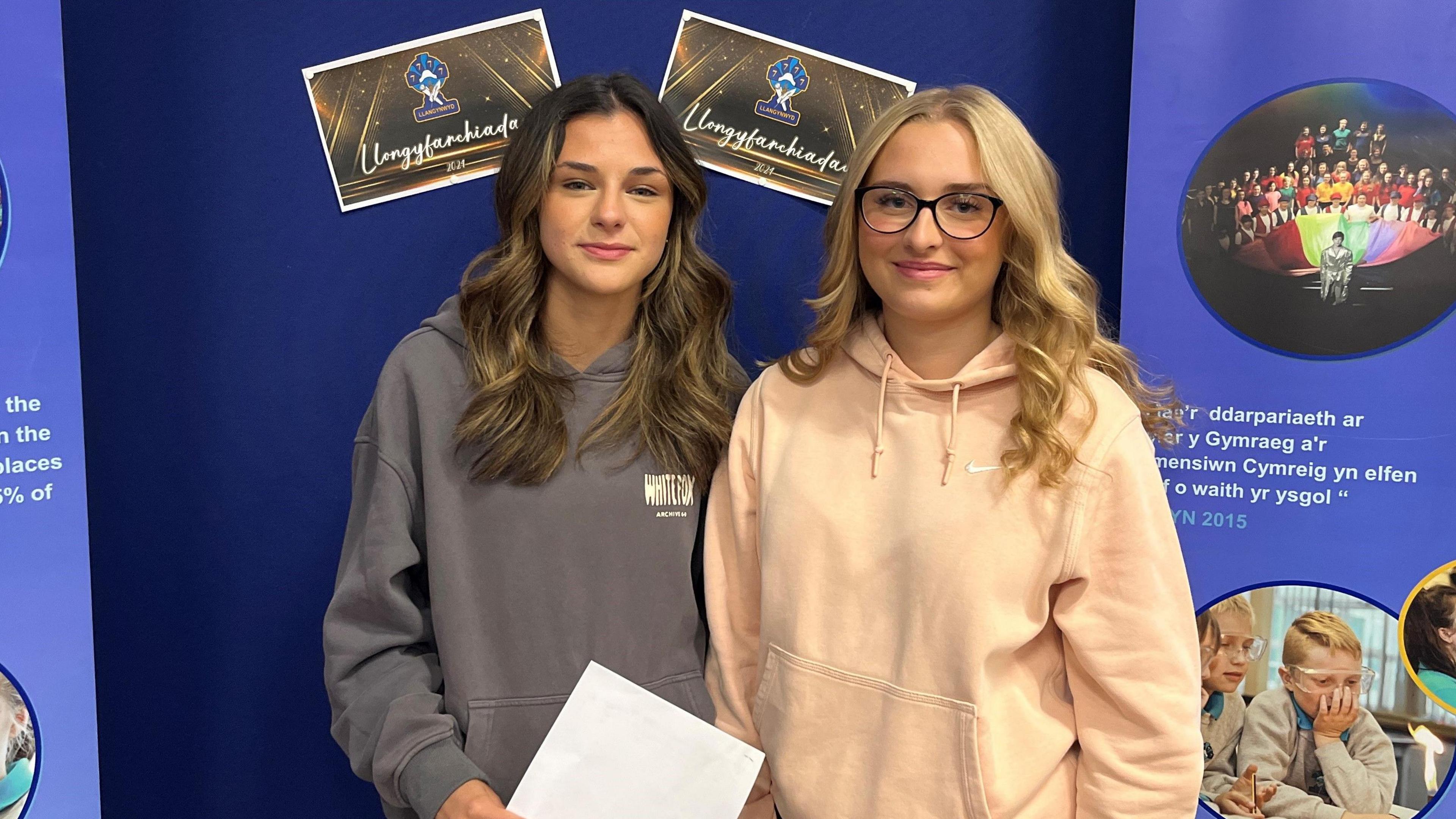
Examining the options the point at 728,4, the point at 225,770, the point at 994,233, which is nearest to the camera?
the point at 994,233

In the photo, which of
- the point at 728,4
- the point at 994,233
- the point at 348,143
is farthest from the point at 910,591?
the point at 348,143

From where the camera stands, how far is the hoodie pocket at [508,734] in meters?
1.53

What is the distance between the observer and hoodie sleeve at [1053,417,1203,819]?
1.30 m

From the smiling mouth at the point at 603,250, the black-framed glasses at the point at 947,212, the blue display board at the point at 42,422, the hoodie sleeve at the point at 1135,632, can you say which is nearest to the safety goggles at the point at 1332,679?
the hoodie sleeve at the point at 1135,632

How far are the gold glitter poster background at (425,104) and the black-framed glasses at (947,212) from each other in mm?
912

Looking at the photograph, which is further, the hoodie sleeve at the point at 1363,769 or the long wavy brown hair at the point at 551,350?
the hoodie sleeve at the point at 1363,769

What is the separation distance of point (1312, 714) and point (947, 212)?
3.68 ft

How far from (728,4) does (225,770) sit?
195 cm

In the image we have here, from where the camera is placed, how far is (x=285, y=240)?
2.04 metres

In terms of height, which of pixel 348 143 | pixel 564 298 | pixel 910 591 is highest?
pixel 348 143

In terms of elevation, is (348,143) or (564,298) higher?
(348,143)

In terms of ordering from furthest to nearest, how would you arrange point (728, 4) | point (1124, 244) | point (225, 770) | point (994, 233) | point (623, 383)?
1. point (225, 770)
2. point (728, 4)
3. point (1124, 244)
4. point (623, 383)
5. point (994, 233)

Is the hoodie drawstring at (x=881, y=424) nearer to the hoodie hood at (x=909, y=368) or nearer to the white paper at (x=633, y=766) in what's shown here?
the hoodie hood at (x=909, y=368)

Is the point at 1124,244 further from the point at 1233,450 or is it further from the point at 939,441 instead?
the point at 939,441
